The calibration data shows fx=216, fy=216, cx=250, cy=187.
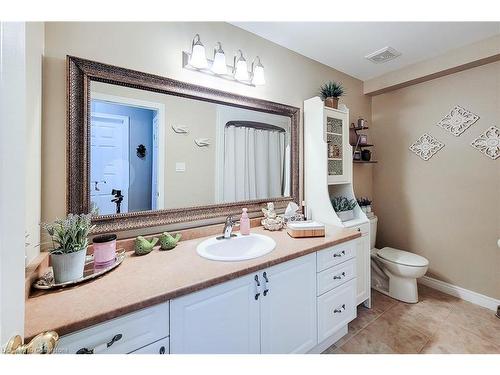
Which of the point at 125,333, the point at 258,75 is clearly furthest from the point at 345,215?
the point at 125,333

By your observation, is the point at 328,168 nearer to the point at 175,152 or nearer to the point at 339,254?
the point at 339,254

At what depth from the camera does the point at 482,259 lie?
1949 millimetres

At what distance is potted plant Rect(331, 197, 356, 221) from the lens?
6.19 feet

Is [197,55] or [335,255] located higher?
[197,55]

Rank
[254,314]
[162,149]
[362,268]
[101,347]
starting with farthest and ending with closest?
[362,268] → [162,149] → [254,314] → [101,347]

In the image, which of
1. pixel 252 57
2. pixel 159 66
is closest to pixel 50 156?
pixel 159 66

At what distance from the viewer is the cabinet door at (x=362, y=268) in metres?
1.85

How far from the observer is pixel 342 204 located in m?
1.94

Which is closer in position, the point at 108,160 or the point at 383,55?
the point at 108,160

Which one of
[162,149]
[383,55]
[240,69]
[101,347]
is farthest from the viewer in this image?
[383,55]

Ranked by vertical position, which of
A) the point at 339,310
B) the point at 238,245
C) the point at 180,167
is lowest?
the point at 339,310

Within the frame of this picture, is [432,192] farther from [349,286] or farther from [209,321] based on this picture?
[209,321]

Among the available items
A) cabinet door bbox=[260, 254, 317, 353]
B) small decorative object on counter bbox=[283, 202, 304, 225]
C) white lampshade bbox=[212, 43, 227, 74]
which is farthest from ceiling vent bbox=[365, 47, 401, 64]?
cabinet door bbox=[260, 254, 317, 353]

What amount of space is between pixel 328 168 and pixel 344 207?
14.8 inches
